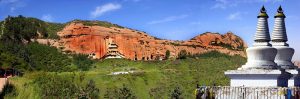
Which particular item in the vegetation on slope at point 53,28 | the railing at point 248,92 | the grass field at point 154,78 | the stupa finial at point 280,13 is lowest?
the grass field at point 154,78

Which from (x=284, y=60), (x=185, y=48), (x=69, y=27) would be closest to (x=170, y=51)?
(x=185, y=48)

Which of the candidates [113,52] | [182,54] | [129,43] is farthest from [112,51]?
[182,54]

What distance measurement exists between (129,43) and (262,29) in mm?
77606

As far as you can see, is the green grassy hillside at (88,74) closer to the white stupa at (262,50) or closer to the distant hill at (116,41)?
the distant hill at (116,41)

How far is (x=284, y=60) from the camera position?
106ft

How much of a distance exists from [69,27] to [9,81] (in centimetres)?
4730

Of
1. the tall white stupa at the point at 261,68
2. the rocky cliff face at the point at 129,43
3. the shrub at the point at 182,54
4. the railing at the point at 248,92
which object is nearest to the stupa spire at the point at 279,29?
the tall white stupa at the point at 261,68

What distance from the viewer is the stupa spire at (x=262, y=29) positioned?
1157 inches

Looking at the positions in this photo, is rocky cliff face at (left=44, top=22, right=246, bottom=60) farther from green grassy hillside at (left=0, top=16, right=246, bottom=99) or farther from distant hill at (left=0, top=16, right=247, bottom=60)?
green grassy hillside at (left=0, top=16, right=246, bottom=99)

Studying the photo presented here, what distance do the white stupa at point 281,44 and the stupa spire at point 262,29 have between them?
2521 millimetres

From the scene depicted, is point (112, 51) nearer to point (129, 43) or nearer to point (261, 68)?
point (129, 43)

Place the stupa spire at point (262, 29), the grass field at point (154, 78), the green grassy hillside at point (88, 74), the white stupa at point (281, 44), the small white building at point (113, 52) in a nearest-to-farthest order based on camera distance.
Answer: the stupa spire at point (262, 29) < the white stupa at point (281, 44) < the green grassy hillside at point (88, 74) < the grass field at point (154, 78) < the small white building at point (113, 52)

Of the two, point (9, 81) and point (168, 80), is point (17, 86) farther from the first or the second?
point (168, 80)

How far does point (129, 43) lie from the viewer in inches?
4188
